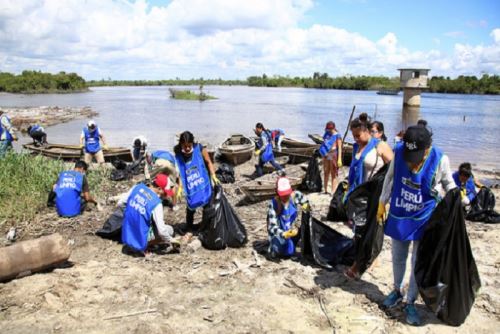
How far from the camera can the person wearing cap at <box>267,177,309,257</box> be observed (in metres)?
4.79

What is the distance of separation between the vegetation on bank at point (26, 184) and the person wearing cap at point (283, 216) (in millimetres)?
4109

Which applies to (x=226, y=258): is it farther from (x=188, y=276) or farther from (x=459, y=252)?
(x=459, y=252)

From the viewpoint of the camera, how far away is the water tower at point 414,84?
4316 centimetres

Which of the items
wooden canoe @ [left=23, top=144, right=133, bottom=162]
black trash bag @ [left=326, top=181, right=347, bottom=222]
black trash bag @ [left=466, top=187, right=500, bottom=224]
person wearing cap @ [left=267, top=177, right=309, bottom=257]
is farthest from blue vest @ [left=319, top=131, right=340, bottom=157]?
wooden canoe @ [left=23, top=144, right=133, bottom=162]

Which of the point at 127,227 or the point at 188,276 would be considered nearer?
the point at 188,276

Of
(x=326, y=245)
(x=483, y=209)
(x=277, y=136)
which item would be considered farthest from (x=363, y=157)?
(x=277, y=136)

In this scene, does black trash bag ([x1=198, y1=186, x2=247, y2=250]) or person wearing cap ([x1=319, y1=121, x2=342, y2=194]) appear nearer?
black trash bag ([x1=198, y1=186, x2=247, y2=250])

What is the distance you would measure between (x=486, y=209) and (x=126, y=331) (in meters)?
6.03

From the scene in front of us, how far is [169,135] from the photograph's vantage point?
22.9 metres

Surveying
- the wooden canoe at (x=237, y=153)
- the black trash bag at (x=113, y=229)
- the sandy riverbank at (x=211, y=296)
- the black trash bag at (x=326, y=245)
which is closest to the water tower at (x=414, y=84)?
the wooden canoe at (x=237, y=153)

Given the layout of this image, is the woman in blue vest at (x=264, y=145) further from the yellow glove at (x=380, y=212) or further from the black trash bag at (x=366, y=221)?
the yellow glove at (x=380, y=212)

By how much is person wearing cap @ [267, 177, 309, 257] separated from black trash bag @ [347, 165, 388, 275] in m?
0.58

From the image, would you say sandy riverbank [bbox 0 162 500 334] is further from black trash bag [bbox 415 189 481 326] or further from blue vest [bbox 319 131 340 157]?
blue vest [bbox 319 131 340 157]

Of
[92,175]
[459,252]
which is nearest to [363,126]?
[459,252]
